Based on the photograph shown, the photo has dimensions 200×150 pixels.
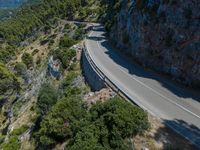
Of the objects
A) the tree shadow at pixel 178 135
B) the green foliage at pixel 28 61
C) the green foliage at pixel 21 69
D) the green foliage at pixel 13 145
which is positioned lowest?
the green foliage at pixel 21 69

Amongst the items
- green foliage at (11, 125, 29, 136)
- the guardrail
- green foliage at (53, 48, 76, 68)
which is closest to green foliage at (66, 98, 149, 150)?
the guardrail

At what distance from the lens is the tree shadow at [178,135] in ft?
69.2

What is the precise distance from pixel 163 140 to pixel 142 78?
16178mm

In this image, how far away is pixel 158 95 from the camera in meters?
31.2

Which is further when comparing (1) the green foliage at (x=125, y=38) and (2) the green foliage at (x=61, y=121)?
(1) the green foliage at (x=125, y=38)

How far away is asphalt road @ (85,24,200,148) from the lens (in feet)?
80.6

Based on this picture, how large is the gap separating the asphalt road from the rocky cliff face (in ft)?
5.75

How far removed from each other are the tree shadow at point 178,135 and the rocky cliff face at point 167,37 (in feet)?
27.6

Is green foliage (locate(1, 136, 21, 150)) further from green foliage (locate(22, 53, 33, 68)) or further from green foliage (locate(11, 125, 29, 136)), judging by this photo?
green foliage (locate(22, 53, 33, 68))

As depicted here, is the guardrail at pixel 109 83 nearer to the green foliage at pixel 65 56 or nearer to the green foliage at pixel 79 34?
the green foliage at pixel 65 56

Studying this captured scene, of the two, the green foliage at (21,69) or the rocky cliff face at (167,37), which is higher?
the rocky cliff face at (167,37)

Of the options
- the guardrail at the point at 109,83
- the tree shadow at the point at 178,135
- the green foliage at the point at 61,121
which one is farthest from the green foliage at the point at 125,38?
the tree shadow at the point at 178,135

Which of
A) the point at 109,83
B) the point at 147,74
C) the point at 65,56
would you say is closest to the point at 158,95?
the point at 109,83

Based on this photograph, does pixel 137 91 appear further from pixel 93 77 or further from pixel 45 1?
pixel 45 1
